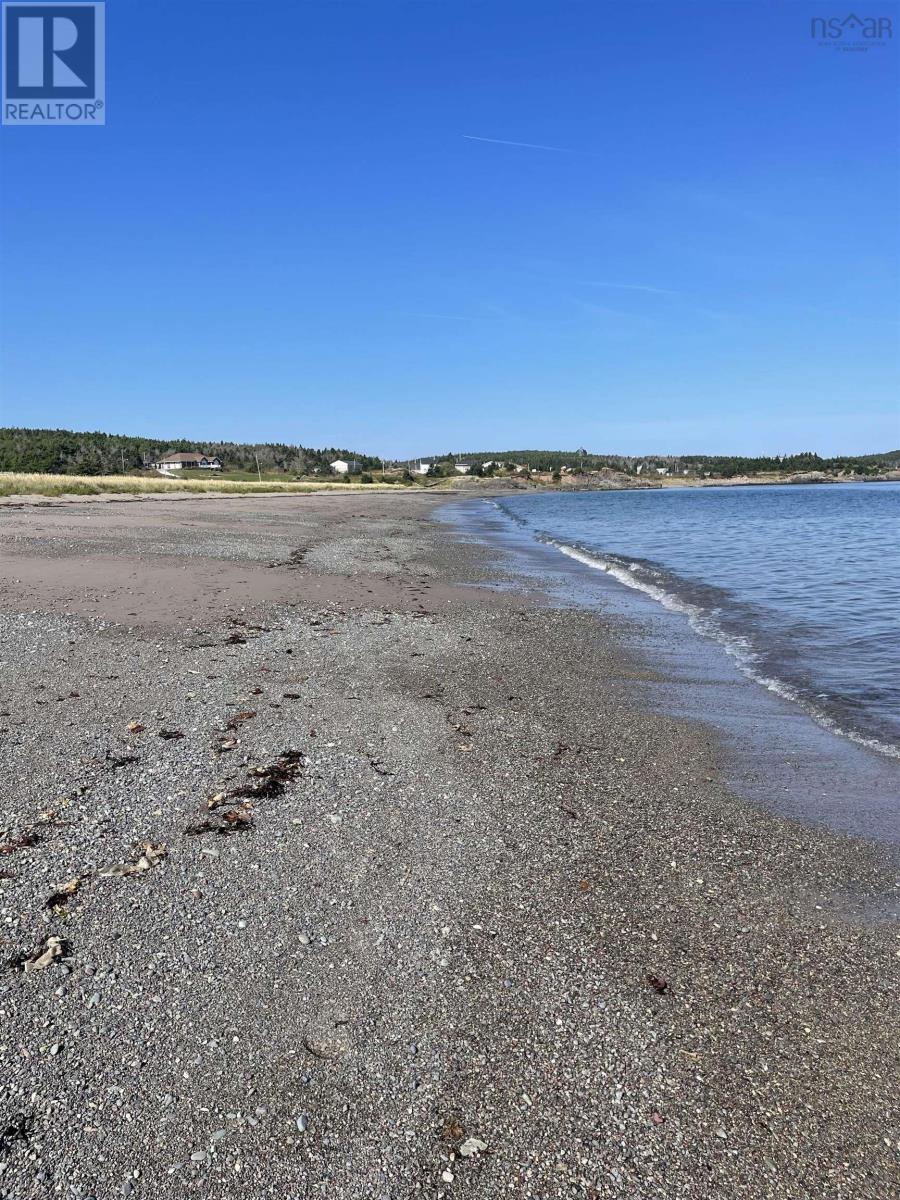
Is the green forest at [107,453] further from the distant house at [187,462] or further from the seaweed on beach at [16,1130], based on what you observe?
the seaweed on beach at [16,1130]

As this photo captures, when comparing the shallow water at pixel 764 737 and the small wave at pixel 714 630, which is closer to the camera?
the shallow water at pixel 764 737

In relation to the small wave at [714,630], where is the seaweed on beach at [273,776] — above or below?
below

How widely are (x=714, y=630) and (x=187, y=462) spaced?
15538 cm

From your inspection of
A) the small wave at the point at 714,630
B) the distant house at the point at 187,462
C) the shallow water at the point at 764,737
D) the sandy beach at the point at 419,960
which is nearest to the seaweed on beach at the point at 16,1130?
the sandy beach at the point at 419,960

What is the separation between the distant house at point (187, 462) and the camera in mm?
145812

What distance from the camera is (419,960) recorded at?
4.20 m

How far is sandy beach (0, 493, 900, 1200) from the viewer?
3.02 meters

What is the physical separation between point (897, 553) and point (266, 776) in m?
31.5

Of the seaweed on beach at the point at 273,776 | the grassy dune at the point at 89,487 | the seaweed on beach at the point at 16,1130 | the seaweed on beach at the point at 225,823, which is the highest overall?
the grassy dune at the point at 89,487

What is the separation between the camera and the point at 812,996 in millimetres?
4008

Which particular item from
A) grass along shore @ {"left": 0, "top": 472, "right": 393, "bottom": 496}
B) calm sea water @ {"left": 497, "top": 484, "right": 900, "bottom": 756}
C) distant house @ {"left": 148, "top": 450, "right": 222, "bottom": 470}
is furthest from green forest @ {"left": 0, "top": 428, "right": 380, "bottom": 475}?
calm sea water @ {"left": 497, "top": 484, "right": 900, "bottom": 756}

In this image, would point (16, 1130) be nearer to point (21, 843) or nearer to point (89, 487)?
point (21, 843)

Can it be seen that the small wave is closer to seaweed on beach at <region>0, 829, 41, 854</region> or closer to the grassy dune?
seaweed on beach at <region>0, 829, 41, 854</region>

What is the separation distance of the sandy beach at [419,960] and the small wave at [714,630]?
1992 mm
